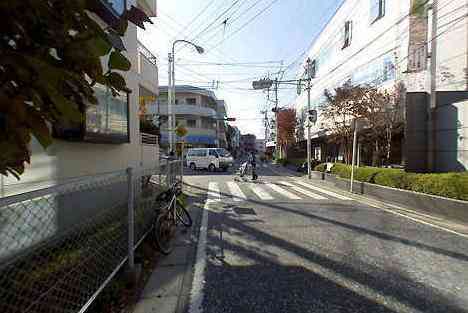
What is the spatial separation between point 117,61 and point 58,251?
206 cm

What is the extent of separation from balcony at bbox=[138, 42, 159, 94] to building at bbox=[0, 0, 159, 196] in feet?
0.12

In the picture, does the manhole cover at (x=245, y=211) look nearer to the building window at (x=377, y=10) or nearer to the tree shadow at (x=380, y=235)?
the tree shadow at (x=380, y=235)

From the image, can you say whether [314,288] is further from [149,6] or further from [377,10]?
[377,10]

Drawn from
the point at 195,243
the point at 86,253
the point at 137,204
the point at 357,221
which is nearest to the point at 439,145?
the point at 357,221

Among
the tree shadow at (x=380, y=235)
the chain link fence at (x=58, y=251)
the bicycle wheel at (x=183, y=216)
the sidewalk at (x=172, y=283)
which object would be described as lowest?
the sidewalk at (x=172, y=283)

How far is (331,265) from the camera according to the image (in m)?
3.89

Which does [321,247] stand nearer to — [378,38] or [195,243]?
[195,243]

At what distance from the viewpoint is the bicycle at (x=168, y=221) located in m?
4.29

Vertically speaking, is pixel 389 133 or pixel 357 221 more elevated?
pixel 389 133

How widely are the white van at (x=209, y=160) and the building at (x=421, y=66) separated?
411 inches

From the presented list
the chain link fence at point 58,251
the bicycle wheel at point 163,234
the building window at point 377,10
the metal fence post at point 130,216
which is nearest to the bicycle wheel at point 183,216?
the bicycle wheel at point 163,234

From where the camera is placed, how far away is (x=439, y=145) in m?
9.68

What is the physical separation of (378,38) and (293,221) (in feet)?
41.2

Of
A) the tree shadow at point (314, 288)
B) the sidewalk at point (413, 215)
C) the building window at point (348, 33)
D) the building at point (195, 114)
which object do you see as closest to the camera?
the tree shadow at point (314, 288)
